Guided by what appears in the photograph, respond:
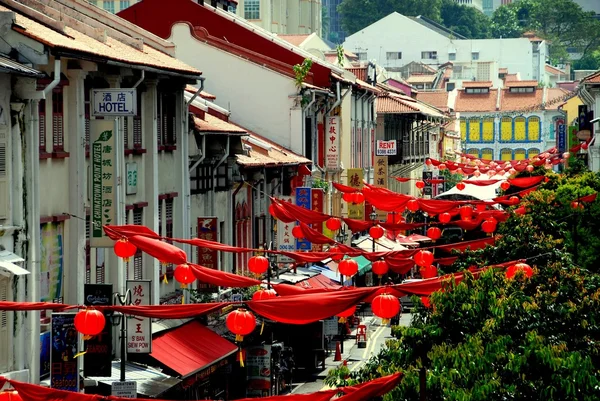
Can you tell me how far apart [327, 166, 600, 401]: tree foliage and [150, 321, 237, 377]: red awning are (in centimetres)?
1081

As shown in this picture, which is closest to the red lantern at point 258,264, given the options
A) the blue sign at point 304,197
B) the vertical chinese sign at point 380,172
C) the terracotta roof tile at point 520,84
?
the blue sign at point 304,197

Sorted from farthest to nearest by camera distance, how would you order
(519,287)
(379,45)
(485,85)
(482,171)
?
(379,45)
(485,85)
(482,171)
(519,287)

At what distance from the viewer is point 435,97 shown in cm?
13038

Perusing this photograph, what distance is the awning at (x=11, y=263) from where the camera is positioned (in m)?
24.1

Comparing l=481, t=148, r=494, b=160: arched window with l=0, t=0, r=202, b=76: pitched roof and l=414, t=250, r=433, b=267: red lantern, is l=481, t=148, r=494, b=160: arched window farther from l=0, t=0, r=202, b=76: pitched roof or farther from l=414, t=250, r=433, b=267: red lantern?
l=414, t=250, r=433, b=267: red lantern

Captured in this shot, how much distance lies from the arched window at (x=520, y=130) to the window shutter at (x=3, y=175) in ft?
371

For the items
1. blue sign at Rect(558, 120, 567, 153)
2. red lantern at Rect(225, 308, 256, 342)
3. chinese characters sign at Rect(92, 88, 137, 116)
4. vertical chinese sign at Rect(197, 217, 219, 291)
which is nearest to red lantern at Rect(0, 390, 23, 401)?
red lantern at Rect(225, 308, 256, 342)

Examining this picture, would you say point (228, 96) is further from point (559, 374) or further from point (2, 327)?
point (559, 374)

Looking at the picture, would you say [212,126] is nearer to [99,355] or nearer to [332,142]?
[99,355]

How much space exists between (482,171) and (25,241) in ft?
210

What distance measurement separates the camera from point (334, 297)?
20.4 metres

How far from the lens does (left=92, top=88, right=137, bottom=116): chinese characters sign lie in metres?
28.1

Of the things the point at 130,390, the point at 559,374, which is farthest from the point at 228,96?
the point at 559,374

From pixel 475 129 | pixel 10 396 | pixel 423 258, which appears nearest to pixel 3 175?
pixel 10 396
